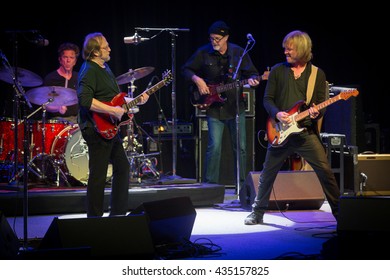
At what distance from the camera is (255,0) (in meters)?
10.9

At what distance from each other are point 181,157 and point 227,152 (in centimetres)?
85

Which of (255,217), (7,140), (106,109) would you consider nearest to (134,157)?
(7,140)

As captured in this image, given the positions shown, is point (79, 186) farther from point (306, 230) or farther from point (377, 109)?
point (377, 109)

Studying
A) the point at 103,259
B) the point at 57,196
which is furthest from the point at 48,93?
the point at 103,259

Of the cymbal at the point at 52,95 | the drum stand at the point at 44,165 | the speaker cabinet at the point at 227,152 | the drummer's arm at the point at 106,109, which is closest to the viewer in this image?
the drummer's arm at the point at 106,109

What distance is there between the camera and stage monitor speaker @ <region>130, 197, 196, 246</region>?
4984 millimetres

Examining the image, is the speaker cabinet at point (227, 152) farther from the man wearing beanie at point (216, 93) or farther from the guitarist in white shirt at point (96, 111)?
the guitarist in white shirt at point (96, 111)

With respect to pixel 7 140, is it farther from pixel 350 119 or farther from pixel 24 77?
pixel 350 119

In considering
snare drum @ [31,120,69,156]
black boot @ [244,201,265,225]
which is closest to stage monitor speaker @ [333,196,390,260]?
black boot @ [244,201,265,225]

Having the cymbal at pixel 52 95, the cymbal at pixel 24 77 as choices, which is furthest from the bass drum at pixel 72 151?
the cymbal at pixel 24 77

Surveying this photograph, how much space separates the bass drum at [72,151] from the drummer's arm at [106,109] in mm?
2908

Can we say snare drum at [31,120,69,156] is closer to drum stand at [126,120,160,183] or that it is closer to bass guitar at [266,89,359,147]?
drum stand at [126,120,160,183]

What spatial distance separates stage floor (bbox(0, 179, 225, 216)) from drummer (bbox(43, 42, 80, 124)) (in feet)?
4.17

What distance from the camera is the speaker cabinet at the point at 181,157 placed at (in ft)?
33.9
